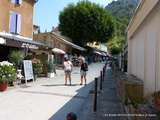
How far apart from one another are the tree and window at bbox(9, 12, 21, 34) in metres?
34.3

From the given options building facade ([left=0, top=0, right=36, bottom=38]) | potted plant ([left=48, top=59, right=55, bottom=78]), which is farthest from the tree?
potted plant ([left=48, top=59, right=55, bottom=78])

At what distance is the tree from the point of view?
64.9 meters

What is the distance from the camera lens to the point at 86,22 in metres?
64.8

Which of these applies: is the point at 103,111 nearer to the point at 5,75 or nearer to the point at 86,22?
the point at 5,75

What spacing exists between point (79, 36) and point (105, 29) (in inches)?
186

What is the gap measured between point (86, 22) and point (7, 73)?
47550 mm

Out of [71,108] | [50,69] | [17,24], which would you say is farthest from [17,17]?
[71,108]

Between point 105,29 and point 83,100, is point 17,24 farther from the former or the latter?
point 105,29

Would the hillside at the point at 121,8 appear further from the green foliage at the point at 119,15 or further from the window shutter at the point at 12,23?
the window shutter at the point at 12,23

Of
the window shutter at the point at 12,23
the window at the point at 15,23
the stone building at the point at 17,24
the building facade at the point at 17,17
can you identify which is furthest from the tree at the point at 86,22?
the window shutter at the point at 12,23

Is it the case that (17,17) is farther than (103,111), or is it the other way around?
(17,17)

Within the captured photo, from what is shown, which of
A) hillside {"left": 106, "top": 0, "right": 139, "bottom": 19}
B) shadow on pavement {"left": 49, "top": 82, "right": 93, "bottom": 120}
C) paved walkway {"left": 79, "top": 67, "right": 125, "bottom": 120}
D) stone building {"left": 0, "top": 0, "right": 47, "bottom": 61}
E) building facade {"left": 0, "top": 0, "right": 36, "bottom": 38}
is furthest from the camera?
hillside {"left": 106, "top": 0, "right": 139, "bottom": 19}

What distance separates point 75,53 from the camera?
68.7m

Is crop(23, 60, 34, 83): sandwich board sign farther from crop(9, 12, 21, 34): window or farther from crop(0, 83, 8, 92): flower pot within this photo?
crop(9, 12, 21, 34): window
